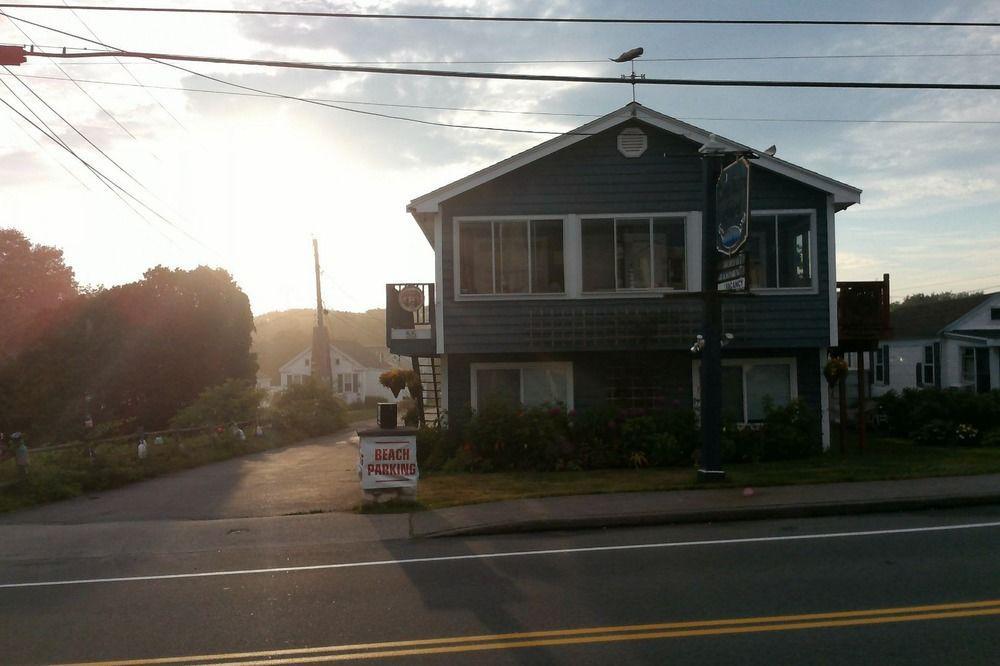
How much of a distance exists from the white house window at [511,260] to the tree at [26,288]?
33735mm

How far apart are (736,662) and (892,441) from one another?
57.3 feet

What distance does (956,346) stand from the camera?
103 ft

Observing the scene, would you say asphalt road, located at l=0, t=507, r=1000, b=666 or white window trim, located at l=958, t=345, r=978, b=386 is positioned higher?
white window trim, located at l=958, t=345, r=978, b=386

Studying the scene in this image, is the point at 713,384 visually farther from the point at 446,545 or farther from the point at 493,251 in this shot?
the point at 493,251

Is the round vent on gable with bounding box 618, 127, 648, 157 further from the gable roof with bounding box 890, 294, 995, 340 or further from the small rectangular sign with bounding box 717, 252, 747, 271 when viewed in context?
the gable roof with bounding box 890, 294, 995, 340

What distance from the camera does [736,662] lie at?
573 centimetres

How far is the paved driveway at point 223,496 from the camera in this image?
13.5 m

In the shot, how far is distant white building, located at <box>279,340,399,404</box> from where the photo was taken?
7362 centimetres

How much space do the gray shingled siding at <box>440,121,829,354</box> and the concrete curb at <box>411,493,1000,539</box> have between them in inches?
261

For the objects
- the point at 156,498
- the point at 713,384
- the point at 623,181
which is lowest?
the point at 156,498

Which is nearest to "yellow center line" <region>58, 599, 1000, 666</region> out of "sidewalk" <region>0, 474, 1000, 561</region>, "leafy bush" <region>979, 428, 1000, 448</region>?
"sidewalk" <region>0, 474, 1000, 561</region>

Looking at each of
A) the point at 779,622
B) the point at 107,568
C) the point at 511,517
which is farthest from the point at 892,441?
the point at 107,568

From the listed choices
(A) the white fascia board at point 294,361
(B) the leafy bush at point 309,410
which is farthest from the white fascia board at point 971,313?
(A) the white fascia board at point 294,361

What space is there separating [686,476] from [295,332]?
4068 inches
